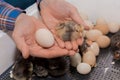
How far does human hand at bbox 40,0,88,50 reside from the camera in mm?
904

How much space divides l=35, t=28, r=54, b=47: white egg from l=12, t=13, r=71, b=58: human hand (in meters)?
0.02

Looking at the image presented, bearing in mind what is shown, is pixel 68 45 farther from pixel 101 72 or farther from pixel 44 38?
pixel 101 72

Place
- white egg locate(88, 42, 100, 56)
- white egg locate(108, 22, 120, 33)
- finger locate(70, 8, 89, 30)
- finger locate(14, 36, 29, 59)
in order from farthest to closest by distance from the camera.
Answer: white egg locate(108, 22, 120, 33), white egg locate(88, 42, 100, 56), finger locate(70, 8, 89, 30), finger locate(14, 36, 29, 59)

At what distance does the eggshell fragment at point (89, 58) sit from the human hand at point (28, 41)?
162 millimetres

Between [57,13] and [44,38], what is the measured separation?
0.18 metres

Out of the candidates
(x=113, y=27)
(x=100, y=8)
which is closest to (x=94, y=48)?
(x=113, y=27)

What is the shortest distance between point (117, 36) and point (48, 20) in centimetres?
31

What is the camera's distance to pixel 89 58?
3.15ft

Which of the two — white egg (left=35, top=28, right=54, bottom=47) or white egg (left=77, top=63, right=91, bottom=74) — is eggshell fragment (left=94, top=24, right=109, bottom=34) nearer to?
white egg (left=77, top=63, right=91, bottom=74)

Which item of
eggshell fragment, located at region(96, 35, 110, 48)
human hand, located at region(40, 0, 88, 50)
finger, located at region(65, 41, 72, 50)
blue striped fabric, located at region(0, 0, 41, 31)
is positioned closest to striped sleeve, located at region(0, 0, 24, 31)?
blue striped fabric, located at region(0, 0, 41, 31)

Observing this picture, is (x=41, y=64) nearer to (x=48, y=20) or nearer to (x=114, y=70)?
(x=48, y=20)

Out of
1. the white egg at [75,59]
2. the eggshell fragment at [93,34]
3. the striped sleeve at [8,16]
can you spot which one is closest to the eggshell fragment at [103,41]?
the eggshell fragment at [93,34]

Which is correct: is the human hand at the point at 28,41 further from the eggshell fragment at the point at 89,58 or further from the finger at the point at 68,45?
the eggshell fragment at the point at 89,58

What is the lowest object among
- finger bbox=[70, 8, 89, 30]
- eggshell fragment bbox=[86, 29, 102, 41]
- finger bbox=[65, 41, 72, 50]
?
eggshell fragment bbox=[86, 29, 102, 41]
